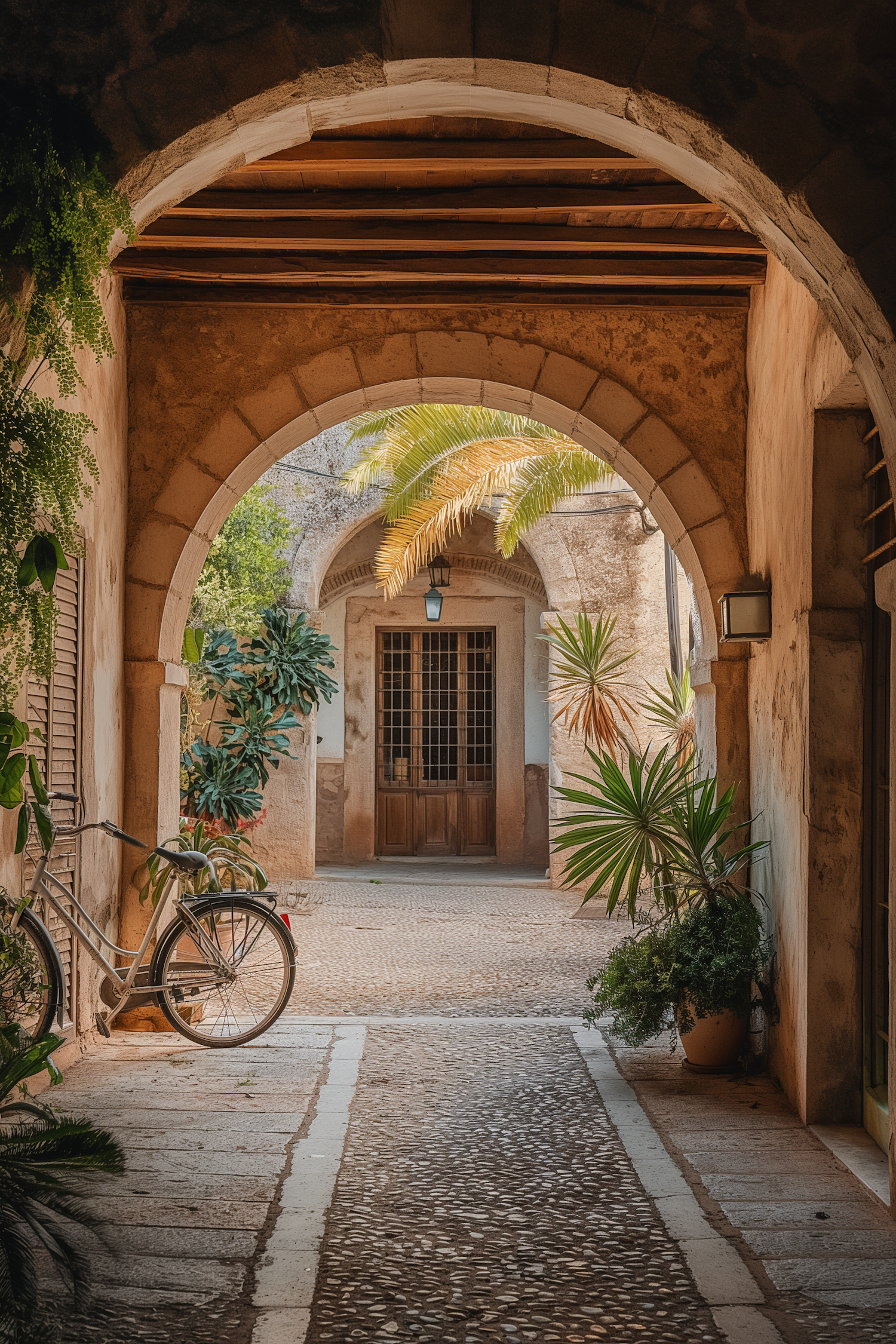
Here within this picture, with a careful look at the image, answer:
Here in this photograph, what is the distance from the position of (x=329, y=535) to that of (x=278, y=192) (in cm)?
752

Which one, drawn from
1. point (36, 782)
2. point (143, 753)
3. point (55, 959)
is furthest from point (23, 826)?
point (143, 753)

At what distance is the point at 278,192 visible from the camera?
15.6 feet

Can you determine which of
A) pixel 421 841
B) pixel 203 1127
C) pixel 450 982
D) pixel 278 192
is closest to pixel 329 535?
pixel 421 841

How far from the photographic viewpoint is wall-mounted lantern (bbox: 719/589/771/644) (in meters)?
5.03

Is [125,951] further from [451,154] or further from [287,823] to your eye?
[287,823]

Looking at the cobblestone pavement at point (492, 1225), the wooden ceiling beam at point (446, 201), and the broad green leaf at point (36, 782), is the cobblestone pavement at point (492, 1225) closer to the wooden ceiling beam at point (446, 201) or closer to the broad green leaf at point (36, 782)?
the broad green leaf at point (36, 782)

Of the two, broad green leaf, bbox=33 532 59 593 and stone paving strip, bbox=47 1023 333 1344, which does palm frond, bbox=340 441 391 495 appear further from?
broad green leaf, bbox=33 532 59 593

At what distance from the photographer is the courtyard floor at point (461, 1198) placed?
8.66 ft

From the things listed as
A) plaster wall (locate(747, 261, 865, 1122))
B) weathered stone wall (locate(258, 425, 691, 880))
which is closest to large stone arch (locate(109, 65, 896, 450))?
plaster wall (locate(747, 261, 865, 1122))

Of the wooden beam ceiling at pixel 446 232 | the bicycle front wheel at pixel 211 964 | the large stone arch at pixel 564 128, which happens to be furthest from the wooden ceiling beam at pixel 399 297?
the bicycle front wheel at pixel 211 964

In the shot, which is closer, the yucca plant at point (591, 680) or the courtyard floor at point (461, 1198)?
the courtyard floor at point (461, 1198)

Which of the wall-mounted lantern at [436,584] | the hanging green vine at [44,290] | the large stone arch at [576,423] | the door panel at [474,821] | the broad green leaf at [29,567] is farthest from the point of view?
the door panel at [474,821]

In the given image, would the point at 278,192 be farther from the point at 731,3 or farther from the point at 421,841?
the point at 421,841

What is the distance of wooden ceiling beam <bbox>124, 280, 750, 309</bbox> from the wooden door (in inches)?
351
